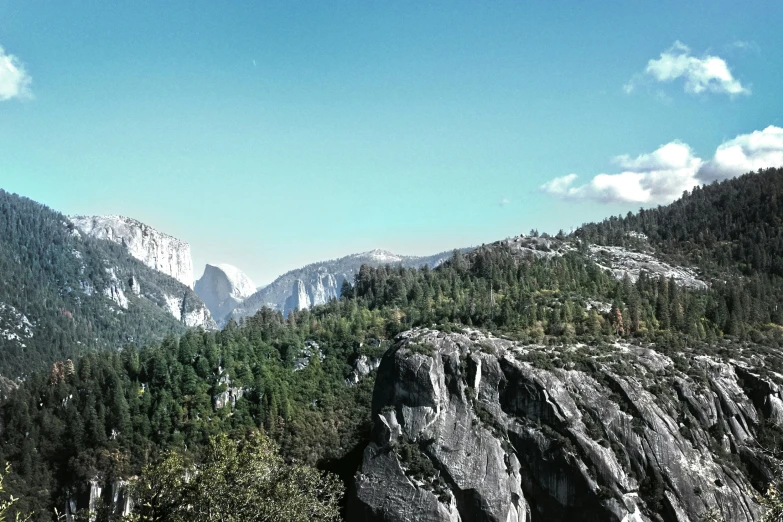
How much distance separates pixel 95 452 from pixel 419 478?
78826 millimetres

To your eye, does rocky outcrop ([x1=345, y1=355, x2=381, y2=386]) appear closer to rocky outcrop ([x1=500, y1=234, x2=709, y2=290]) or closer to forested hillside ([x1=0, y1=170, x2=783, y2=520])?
forested hillside ([x1=0, y1=170, x2=783, y2=520])

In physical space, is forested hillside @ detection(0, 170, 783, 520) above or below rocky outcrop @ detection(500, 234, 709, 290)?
below

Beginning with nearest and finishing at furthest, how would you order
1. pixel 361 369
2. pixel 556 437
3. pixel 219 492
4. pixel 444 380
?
pixel 219 492, pixel 556 437, pixel 444 380, pixel 361 369

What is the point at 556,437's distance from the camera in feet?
239

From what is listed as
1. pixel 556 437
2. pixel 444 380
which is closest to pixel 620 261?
pixel 444 380

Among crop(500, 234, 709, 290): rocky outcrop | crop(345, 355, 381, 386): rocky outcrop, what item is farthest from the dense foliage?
crop(500, 234, 709, 290): rocky outcrop

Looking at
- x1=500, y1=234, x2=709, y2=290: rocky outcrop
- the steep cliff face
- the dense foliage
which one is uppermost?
x1=500, y1=234, x2=709, y2=290: rocky outcrop

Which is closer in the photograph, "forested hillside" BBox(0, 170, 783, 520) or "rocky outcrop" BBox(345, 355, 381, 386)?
"forested hillside" BBox(0, 170, 783, 520)

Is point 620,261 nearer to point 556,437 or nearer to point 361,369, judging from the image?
point 361,369

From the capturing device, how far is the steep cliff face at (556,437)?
69.5 m

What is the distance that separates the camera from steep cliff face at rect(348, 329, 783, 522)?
6950 cm

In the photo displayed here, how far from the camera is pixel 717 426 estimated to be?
79562 millimetres

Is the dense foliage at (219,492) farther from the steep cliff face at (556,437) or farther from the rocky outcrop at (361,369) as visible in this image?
the rocky outcrop at (361,369)

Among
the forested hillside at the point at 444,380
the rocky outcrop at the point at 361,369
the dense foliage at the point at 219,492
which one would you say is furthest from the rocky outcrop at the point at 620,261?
the dense foliage at the point at 219,492
